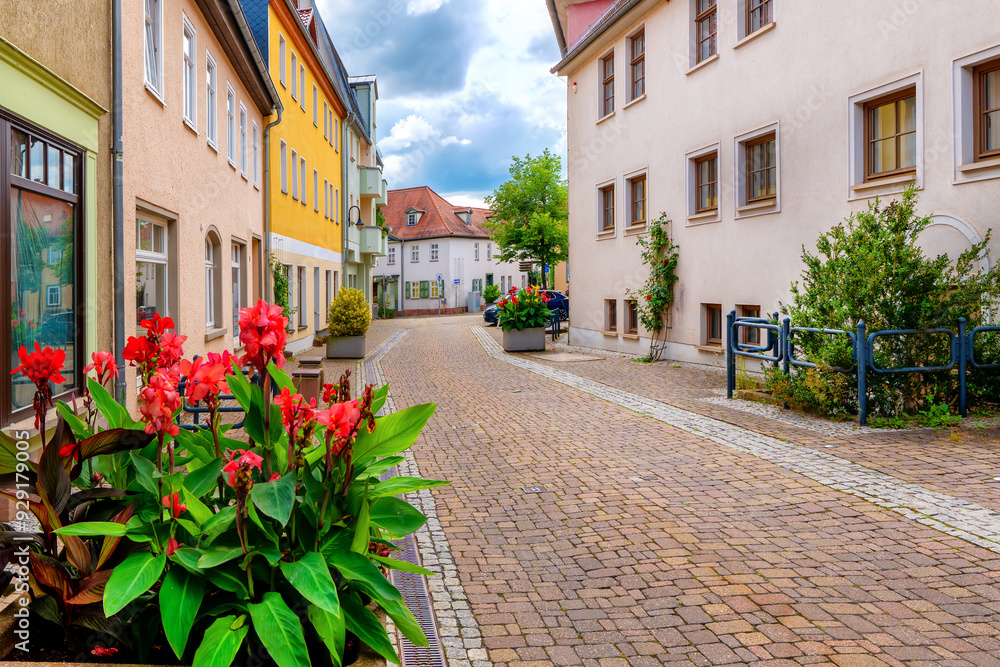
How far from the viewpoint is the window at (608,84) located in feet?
69.2

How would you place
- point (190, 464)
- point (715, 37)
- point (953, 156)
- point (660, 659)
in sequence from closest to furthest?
1. point (190, 464)
2. point (660, 659)
3. point (953, 156)
4. point (715, 37)

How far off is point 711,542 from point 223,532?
341cm

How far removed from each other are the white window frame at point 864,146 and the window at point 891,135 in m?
0.09

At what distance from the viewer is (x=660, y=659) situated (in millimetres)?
3463

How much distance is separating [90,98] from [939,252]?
10.0 metres

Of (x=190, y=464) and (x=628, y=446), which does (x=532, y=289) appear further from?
(x=190, y=464)

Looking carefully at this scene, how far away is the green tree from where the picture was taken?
4094 cm

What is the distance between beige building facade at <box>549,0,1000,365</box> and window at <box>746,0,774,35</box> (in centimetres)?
3

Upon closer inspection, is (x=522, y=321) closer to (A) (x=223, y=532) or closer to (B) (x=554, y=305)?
(B) (x=554, y=305)

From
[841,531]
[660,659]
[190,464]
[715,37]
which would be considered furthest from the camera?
[715,37]

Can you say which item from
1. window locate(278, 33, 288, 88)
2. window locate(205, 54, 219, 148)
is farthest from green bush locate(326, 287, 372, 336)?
window locate(205, 54, 219, 148)

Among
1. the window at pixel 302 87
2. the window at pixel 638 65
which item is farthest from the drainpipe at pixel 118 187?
the window at pixel 302 87

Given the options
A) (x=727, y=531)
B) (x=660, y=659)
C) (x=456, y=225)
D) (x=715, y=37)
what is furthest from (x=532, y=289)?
(x=456, y=225)

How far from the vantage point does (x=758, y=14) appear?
14.8 metres
